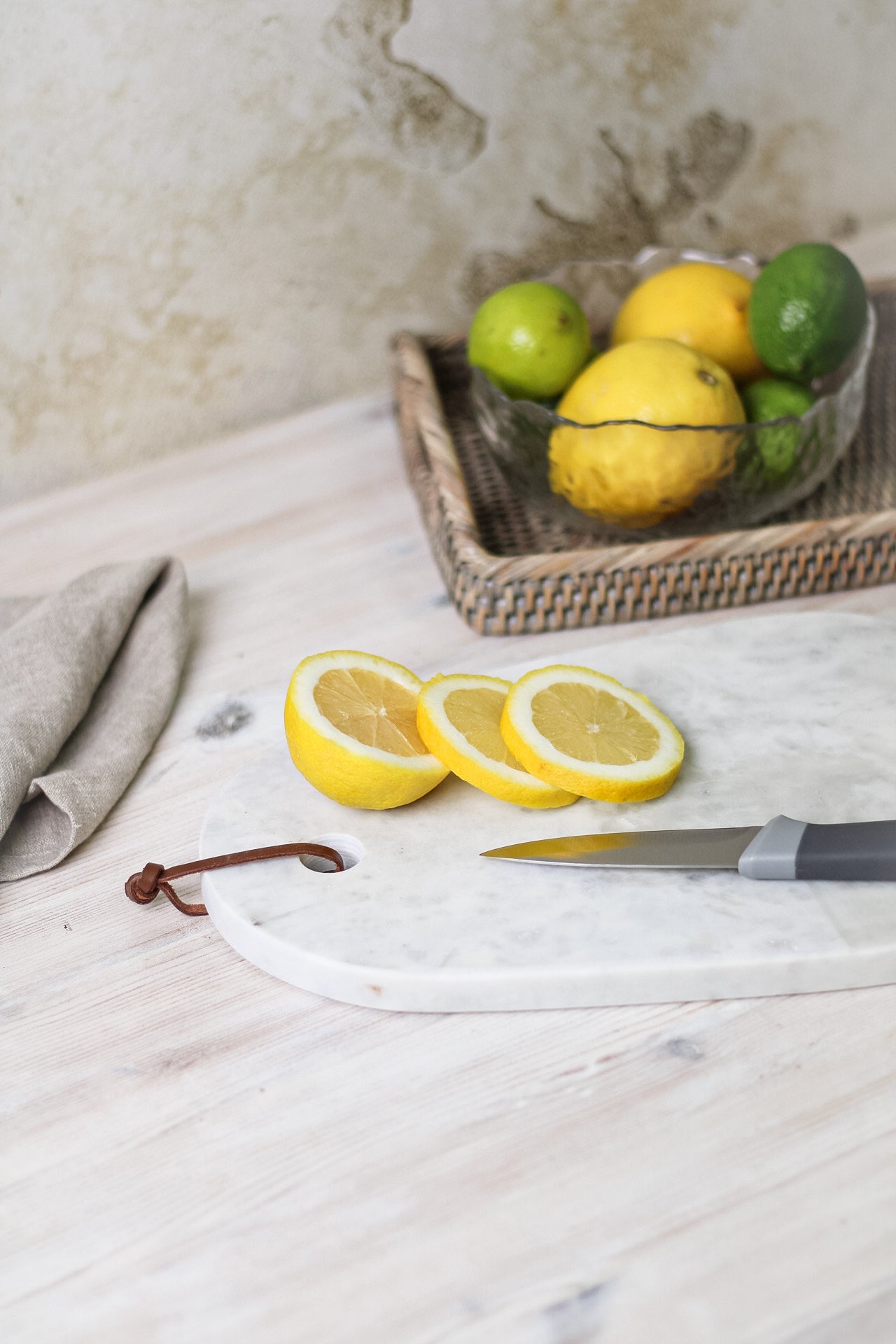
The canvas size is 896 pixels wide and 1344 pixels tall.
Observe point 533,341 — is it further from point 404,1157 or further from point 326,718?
point 404,1157

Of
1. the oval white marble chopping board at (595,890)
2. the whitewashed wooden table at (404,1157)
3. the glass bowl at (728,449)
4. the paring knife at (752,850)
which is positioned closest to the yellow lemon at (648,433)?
the glass bowl at (728,449)

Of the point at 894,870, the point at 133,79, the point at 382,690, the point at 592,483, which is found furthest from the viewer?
the point at 133,79

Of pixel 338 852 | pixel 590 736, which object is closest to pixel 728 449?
pixel 590 736

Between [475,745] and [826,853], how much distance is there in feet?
0.67

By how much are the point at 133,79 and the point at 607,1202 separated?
1025 mm

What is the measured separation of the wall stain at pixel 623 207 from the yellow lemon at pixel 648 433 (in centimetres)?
43

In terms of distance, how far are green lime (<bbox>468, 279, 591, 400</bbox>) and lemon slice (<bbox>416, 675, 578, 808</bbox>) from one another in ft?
1.14

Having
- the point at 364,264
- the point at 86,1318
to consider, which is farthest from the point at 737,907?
the point at 364,264

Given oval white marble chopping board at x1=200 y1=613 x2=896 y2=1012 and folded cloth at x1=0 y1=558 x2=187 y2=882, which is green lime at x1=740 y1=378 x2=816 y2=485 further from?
folded cloth at x1=0 y1=558 x2=187 y2=882

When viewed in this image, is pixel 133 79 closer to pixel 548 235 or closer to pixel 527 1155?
pixel 548 235

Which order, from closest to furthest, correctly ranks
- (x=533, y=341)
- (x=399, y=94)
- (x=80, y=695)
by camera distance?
(x=80, y=695)
(x=533, y=341)
(x=399, y=94)

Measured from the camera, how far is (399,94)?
109 cm

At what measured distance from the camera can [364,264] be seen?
45.8 inches

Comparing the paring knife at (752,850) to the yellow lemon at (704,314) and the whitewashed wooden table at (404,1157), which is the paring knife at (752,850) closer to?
the whitewashed wooden table at (404,1157)
